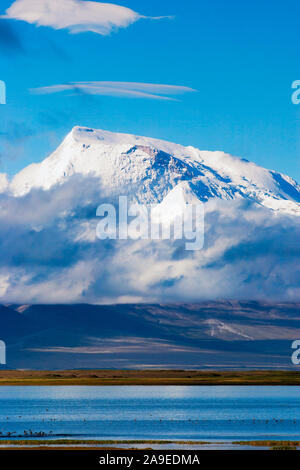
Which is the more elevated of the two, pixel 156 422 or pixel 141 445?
pixel 156 422

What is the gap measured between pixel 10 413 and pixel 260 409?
55.3 meters

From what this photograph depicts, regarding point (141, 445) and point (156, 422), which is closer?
point (141, 445)

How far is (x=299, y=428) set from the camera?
133375 mm

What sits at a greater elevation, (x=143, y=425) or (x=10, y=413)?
(x=10, y=413)

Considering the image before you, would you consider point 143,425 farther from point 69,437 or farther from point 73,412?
point 73,412

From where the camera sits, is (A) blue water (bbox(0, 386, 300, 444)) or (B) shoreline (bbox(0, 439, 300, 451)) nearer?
(B) shoreline (bbox(0, 439, 300, 451))

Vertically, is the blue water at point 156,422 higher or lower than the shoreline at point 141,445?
higher

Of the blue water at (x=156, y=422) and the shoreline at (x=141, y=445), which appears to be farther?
the blue water at (x=156, y=422)

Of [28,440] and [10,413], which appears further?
[10,413]

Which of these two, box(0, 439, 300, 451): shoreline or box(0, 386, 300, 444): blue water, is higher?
box(0, 386, 300, 444): blue water
